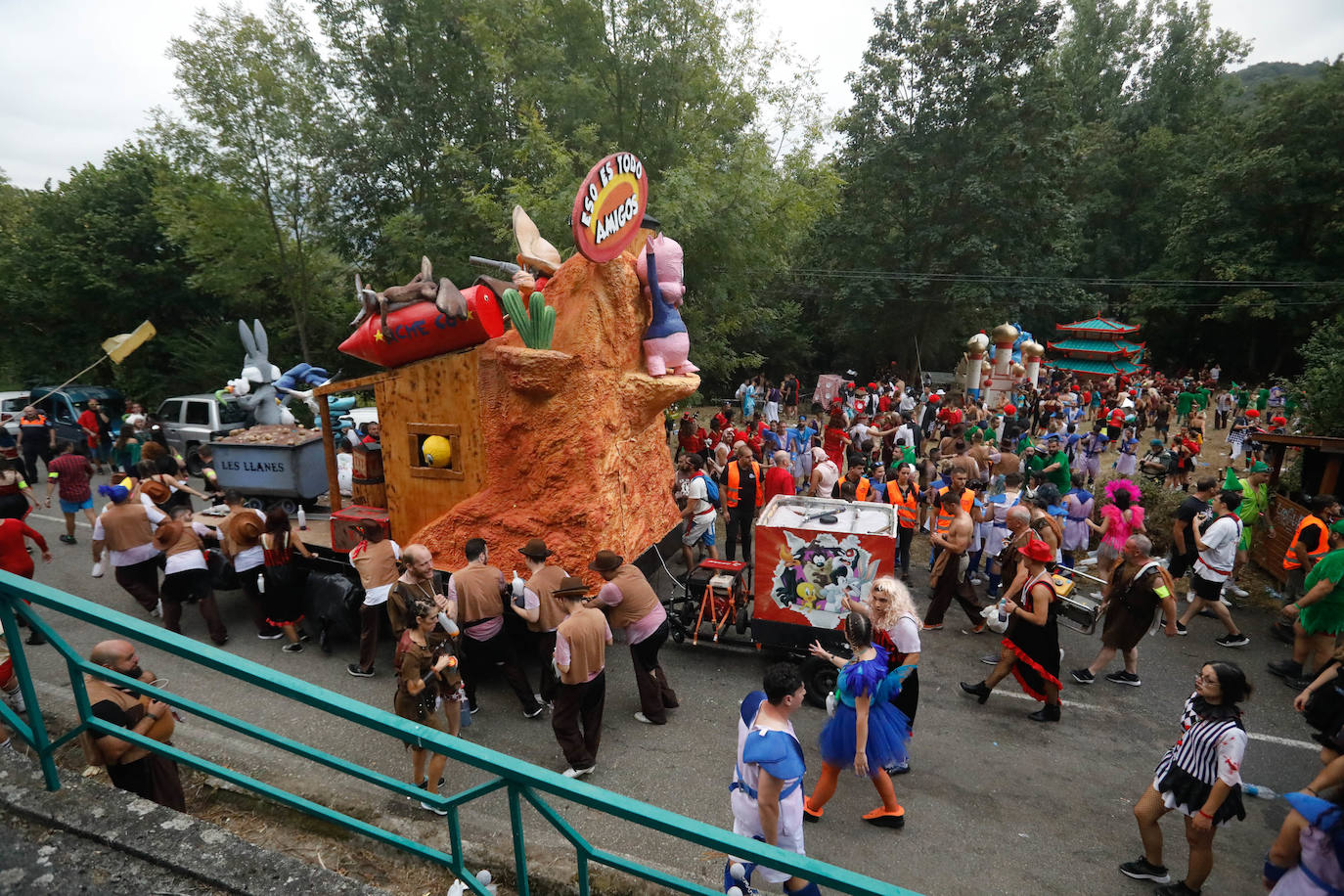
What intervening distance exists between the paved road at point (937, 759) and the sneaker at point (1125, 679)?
11cm

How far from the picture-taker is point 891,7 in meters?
26.9

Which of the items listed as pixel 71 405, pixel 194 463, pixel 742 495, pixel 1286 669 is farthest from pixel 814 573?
pixel 71 405

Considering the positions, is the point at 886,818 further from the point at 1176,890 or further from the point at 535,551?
the point at 535,551

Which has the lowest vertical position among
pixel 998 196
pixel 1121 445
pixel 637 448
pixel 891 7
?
pixel 1121 445

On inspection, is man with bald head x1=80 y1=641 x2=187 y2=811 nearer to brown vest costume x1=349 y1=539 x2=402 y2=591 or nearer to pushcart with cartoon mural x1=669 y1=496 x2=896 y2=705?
brown vest costume x1=349 y1=539 x2=402 y2=591

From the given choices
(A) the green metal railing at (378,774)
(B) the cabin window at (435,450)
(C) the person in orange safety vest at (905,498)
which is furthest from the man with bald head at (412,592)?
(C) the person in orange safety vest at (905,498)

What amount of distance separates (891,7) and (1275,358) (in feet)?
73.1

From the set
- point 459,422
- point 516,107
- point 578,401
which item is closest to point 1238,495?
point 578,401

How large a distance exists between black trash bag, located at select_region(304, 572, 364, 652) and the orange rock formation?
0.89 metres

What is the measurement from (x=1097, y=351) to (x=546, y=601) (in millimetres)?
29114

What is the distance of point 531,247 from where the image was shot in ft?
26.8

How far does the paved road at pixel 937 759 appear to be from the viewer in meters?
4.59

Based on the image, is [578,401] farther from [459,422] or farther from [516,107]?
[516,107]

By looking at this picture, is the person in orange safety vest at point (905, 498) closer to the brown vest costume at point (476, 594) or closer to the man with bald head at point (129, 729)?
the brown vest costume at point (476, 594)
